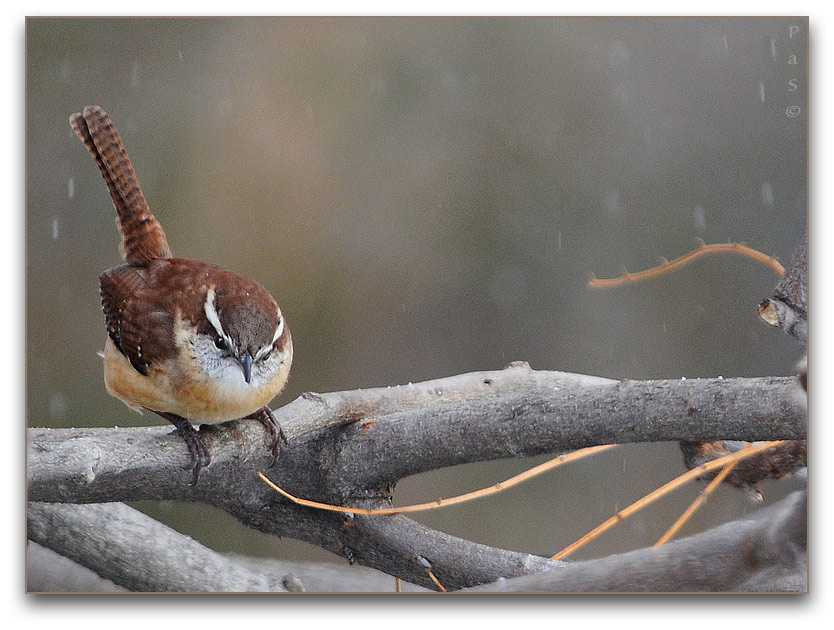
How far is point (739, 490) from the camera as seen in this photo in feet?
6.25

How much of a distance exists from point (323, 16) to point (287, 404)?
0.98 metres

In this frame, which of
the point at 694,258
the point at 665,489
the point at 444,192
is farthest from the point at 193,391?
the point at 694,258

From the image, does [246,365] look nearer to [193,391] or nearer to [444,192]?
[193,391]

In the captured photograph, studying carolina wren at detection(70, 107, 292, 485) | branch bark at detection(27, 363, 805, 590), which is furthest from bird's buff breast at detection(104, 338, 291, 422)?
branch bark at detection(27, 363, 805, 590)

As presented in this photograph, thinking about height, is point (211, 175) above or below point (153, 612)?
above

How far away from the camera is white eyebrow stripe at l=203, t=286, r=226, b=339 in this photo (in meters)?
1.80

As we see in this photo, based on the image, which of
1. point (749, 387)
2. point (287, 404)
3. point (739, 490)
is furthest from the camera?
point (287, 404)

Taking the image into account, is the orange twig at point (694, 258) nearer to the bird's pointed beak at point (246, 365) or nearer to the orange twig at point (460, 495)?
the orange twig at point (460, 495)

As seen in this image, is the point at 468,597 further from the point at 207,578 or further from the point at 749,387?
the point at 749,387

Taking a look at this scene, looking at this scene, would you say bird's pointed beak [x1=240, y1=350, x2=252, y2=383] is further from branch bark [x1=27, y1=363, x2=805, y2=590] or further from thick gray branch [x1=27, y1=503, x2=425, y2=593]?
thick gray branch [x1=27, y1=503, x2=425, y2=593]

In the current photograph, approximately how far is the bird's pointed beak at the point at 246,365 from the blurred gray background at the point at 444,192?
0.23 meters

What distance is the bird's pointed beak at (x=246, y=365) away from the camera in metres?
1.76

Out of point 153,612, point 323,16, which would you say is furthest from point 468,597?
point 323,16

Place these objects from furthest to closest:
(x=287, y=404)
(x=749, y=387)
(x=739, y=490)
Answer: (x=287, y=404), (x=739, y=490), (x=749, y=387)
